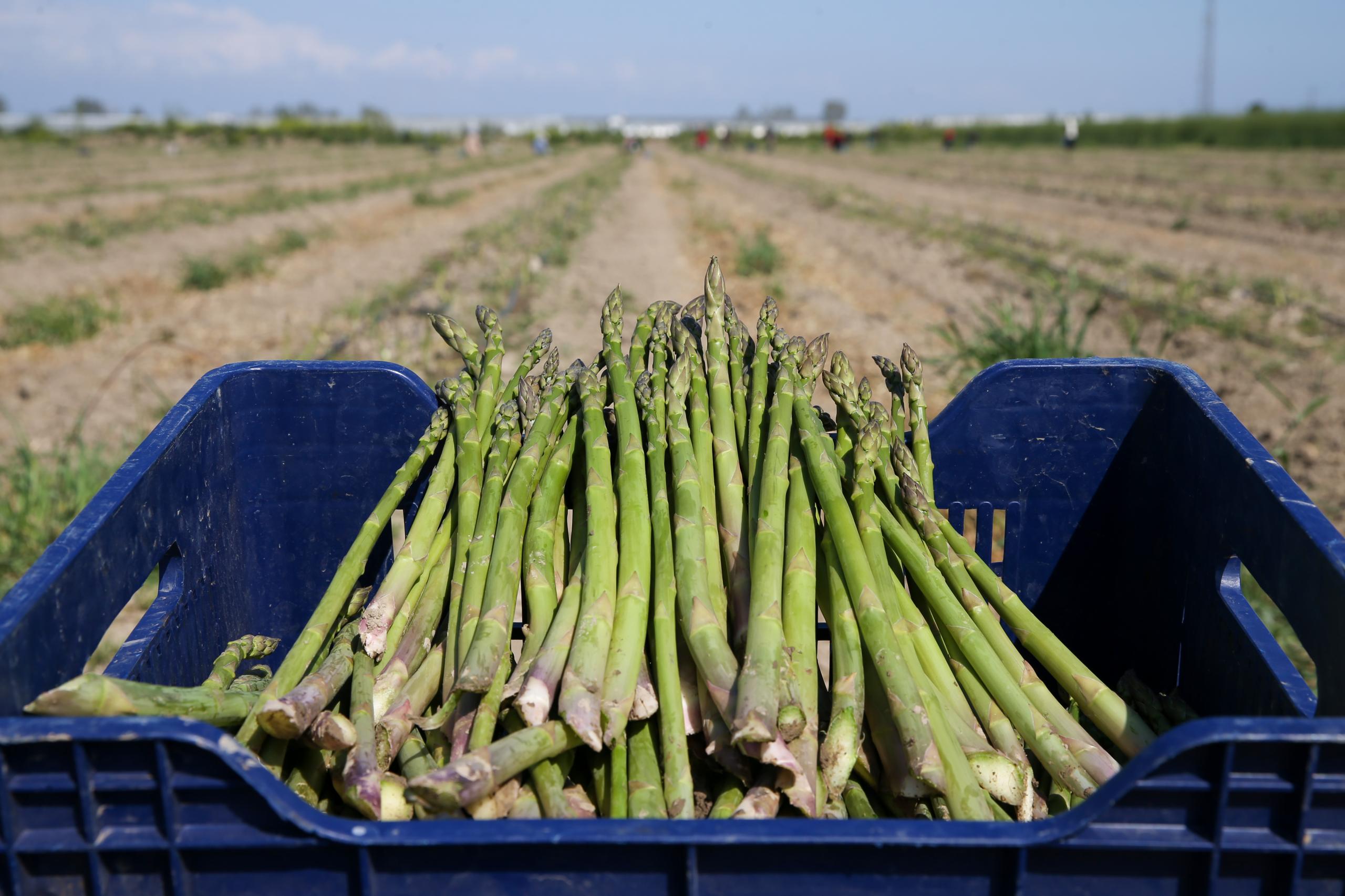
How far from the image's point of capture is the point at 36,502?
16.1 feet

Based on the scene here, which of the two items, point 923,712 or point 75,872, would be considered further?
point 923,712

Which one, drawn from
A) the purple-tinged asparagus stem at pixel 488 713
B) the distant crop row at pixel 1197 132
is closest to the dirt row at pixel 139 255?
the purple-tinged asparagus stem at pixel 488 713

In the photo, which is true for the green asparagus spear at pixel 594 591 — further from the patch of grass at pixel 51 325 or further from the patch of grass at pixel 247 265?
the patch of grass at pixel 247 265

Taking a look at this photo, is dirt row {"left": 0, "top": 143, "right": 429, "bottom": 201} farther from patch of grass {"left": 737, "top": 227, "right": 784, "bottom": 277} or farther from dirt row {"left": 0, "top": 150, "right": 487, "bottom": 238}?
patch of grass {"left": 737, "top": 227, "right": 784, "bottom": 277}

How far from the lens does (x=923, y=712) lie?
165cm

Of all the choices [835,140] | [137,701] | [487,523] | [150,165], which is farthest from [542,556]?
[835,140]

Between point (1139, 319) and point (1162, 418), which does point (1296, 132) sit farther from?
point (1162, 418)

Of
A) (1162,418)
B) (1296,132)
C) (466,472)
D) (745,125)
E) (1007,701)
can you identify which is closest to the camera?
(1007,701)

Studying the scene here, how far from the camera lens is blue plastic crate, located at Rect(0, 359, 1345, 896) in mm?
1231

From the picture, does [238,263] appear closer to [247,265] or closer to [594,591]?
[247,265]

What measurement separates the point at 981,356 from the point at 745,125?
531 ft

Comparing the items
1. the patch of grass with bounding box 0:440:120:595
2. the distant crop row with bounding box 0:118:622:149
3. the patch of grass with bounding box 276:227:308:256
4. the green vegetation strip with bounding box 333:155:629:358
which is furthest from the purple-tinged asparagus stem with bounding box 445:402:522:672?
the distant crop row with bounding box 0:118:622:149

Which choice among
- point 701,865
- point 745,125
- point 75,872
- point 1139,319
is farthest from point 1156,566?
point 745,125

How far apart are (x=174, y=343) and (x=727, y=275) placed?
6.85 meters
